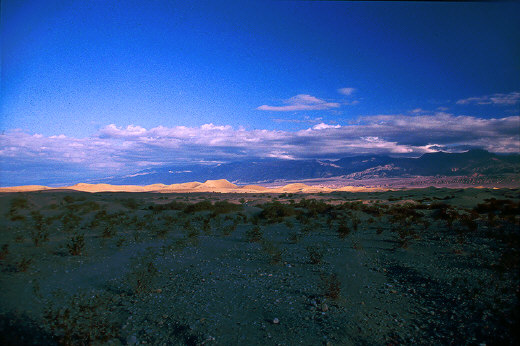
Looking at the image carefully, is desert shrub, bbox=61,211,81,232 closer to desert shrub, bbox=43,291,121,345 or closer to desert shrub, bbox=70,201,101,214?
desert shrub, bbox=70,201,101,214

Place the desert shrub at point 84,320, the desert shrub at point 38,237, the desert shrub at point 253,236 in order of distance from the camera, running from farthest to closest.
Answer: the desert shrub at point 253,236, the desert shrub at point 38,237, the desert shrub at point 84,320

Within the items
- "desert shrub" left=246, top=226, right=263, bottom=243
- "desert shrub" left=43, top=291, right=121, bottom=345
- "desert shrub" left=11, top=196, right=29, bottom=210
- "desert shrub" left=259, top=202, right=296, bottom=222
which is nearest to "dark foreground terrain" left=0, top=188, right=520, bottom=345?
"desert shrub" left=43, top=291, right=121, bottom=345

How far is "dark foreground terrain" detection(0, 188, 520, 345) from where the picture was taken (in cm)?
445

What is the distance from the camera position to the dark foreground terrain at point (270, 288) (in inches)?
175

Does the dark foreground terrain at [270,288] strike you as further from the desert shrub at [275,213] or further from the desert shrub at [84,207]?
the desert shrub at [84,207]

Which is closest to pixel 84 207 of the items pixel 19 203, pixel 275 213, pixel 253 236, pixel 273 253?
pixel 19 203

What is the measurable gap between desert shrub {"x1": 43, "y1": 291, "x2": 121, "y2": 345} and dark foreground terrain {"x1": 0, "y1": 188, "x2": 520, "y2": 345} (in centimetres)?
3

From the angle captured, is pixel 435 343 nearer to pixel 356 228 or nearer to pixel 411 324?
pixel 411 324

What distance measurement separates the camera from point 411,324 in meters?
4.71

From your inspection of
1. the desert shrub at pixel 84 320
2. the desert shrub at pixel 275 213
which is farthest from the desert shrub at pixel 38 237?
the desert shrub at pixel 275 213

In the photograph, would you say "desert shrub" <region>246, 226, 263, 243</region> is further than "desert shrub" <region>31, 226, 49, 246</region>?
Yes

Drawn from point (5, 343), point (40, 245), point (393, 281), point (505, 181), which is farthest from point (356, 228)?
point (505, 181)

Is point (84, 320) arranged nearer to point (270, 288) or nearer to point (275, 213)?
point (270, 288)

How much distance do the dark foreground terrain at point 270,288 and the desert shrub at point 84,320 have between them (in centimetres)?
3
